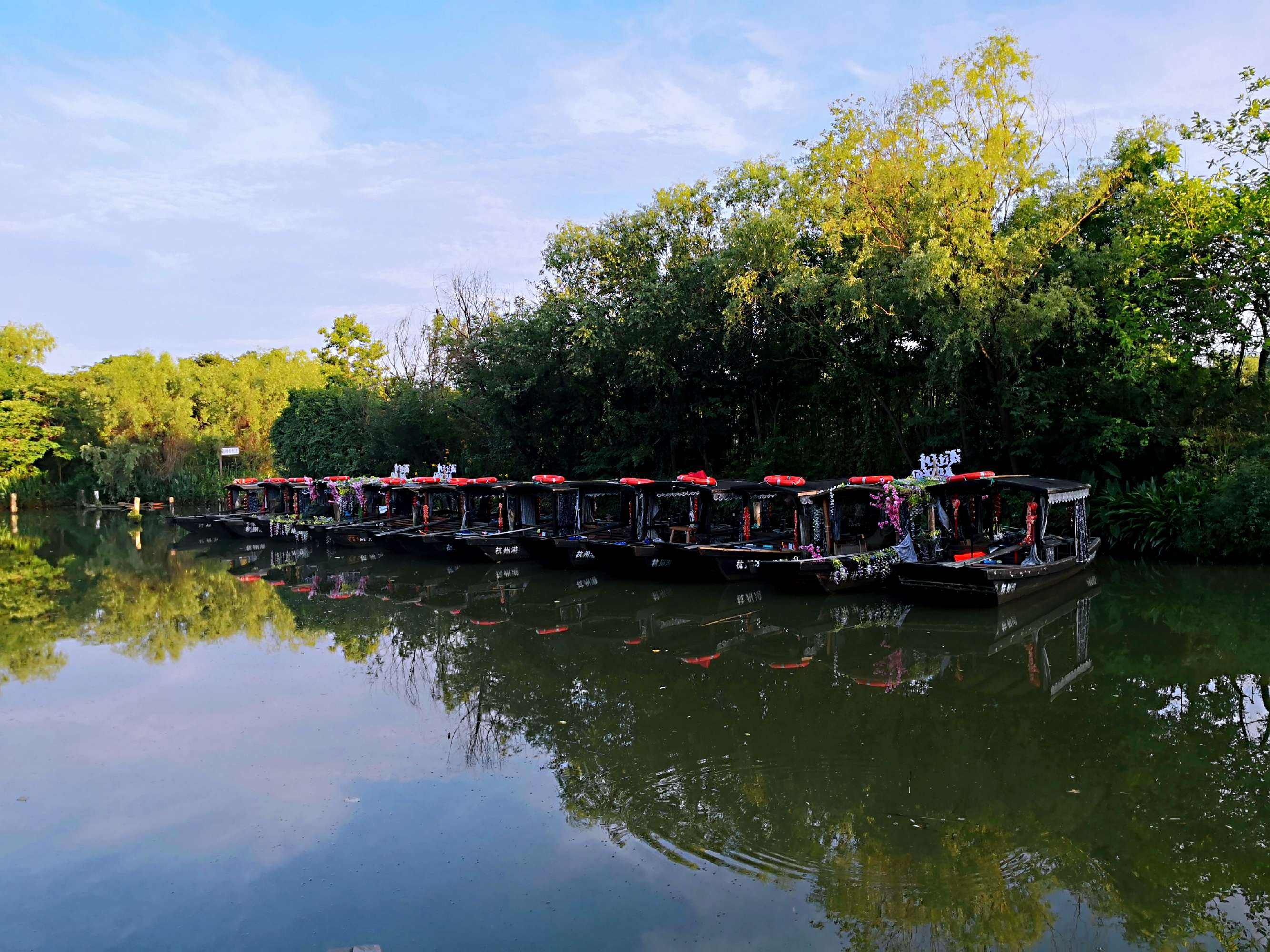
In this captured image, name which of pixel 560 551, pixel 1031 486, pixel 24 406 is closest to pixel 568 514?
pixel 560 551

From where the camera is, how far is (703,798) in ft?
19.7

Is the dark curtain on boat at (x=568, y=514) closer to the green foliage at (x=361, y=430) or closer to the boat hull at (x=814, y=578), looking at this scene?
the boat hull at (x=814, y=578)

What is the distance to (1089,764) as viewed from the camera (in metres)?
6.43

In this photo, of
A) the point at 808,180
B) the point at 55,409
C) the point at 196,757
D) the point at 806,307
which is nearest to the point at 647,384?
the point at 806,307

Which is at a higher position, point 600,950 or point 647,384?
point 647,384

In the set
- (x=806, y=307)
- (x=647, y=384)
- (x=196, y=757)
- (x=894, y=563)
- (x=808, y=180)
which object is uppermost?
(x=808, y=180)

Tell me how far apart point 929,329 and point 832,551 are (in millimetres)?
5971

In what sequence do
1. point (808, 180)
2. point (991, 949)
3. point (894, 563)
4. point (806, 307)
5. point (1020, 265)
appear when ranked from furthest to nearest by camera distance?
point (806, 307)
point (808, 180)
point (1020, 265)
point (894, 563)
point (991, 949)

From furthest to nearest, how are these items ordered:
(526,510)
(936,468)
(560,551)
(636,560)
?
1. (526,510)
2. (560,551)
3. (636,560)
4. (936,468)

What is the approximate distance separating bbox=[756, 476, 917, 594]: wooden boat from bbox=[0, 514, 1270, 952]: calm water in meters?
1.20

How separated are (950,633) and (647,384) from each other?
13.6 m

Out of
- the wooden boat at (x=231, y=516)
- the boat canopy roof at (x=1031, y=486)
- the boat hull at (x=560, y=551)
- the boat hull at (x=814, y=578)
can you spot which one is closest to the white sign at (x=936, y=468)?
the boat canopy roof at (x=1031, y=486)

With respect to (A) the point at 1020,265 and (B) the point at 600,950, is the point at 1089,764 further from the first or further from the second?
(A) the point at 1020,265

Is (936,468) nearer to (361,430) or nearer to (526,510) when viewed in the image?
(526,510)
